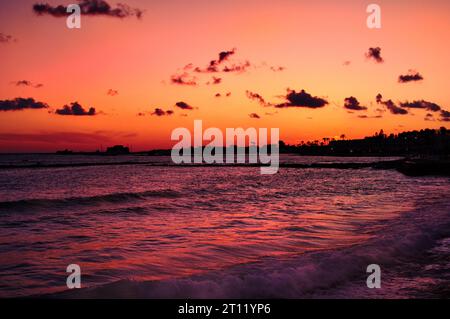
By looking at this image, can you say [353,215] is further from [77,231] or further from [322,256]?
[77,231]

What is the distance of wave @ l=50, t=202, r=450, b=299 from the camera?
8.12 m

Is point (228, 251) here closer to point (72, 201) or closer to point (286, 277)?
point (286, 277)

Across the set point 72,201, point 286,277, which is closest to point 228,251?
point 286,277

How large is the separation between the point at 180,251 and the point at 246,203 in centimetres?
1385

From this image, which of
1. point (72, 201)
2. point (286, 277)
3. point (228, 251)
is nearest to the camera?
point (286, 277)

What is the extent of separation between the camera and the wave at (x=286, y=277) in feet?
26.6

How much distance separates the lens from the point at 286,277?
8.82 meters

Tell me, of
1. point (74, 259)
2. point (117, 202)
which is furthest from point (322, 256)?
point (117, 202)

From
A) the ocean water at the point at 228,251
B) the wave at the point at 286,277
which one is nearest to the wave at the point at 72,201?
the ocean water at the point at 228,251

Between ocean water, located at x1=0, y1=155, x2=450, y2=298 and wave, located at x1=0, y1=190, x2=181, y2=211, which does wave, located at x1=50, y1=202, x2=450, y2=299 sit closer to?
ocean water, located at x1=0, y1=155, x2=450, y2=298

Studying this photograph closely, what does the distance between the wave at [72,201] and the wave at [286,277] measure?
1748 centimetres

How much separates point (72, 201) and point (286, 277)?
21260 millimetres

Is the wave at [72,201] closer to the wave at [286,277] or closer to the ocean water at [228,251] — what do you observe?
the ocean water at [228,251]
